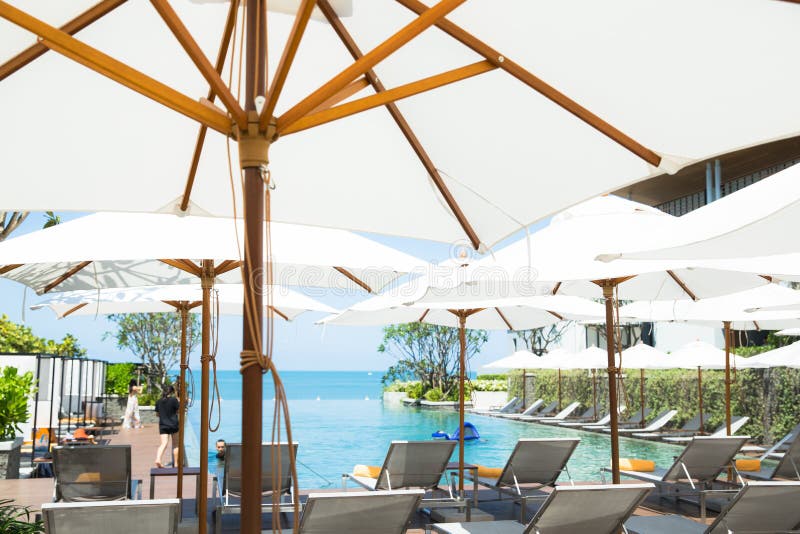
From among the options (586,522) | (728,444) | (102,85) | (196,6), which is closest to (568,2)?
(196,6)

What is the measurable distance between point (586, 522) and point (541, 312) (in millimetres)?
6037

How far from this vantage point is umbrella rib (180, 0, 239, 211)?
10.4 feet

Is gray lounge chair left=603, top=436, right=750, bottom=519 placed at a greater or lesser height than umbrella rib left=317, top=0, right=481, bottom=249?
lesser

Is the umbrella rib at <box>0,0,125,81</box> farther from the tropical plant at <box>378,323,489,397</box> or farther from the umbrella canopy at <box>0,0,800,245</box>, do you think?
the tropical plant at <box>378,323,489,397</box>

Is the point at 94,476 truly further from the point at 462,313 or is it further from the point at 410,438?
the point at 410,438

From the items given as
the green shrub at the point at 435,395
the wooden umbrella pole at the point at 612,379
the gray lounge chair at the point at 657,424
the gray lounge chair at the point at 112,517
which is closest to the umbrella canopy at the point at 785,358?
the gray lounge chair at the point at 657,424

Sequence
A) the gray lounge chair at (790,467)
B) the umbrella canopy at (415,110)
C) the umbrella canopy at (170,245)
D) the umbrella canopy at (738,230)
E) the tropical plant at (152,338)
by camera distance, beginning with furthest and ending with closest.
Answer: the tropical plant at (152,338) → the gray lounge chair at (790,467) → the umbrella canopy at (170,245) → the umbrella canopy at (738,230) → the umbrella canopy at (415,110)

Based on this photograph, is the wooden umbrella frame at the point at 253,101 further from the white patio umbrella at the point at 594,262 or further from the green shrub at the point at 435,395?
the green shrub at the point at 435,395

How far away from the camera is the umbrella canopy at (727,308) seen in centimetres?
886

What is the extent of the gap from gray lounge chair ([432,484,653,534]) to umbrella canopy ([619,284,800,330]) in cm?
313

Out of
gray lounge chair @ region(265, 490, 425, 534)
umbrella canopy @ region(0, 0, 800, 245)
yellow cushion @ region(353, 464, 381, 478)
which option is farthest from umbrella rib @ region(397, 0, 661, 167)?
yellow cushion @ region(353, 464, 381, 478)

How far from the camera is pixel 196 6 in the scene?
3.43 metres

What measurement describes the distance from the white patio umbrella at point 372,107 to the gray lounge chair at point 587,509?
2028 millimetres

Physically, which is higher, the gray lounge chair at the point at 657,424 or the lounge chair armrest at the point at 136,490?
the lounge chair armrest at the point at 136,490
